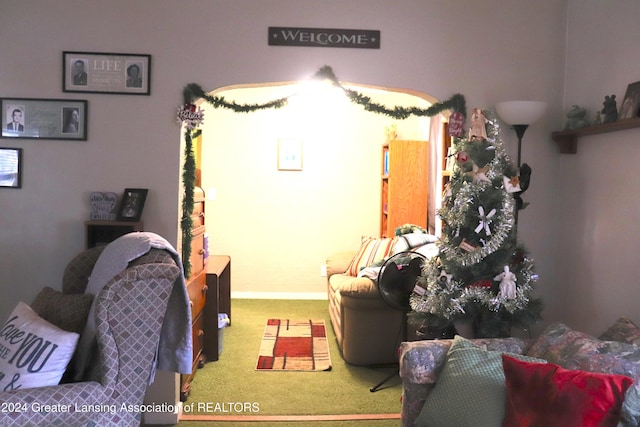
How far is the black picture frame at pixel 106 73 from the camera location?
10.0ft

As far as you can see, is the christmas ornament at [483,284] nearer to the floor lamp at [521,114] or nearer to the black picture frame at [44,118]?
the floor lamp at [521,114]

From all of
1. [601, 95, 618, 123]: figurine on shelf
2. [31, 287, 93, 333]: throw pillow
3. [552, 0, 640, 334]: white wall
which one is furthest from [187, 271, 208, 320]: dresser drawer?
[601, 95, 618, 123]: figurine on shelf

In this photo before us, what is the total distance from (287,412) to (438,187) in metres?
2.51

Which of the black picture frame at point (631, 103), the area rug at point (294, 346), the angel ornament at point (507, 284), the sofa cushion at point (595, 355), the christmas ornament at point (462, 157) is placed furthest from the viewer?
the area rug at point (294, 346)

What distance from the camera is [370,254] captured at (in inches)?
184

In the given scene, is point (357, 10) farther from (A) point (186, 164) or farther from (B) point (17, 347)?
(B) point (17, 347)

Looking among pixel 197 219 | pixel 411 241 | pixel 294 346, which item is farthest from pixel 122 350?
pixel 411 241

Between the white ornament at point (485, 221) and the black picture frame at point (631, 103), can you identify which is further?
the white ornament at point (485, 221)

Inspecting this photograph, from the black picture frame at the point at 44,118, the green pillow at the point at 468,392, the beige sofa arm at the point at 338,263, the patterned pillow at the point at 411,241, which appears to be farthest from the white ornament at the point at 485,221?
the beige sofa arm at the point at 338,263

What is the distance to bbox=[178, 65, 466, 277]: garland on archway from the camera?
306 centimetres

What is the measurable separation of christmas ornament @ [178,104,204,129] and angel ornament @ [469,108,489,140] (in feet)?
4.88

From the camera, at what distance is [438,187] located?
4906 mm

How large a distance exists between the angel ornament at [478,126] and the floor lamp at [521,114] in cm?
19

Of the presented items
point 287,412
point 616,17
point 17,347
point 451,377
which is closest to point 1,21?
point 17,347
